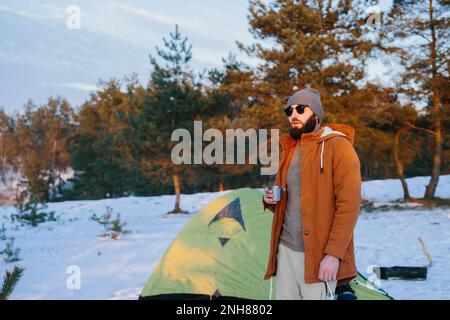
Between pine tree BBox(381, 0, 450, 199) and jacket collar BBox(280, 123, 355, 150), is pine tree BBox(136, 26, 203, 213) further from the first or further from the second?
jacket collar BBox(280, 123, 355, 150)

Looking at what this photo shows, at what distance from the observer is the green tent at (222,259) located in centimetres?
496

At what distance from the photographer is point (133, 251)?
29.1 feet

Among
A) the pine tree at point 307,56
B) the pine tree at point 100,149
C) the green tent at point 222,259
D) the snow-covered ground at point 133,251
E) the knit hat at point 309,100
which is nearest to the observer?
the knit hat at point 309,100

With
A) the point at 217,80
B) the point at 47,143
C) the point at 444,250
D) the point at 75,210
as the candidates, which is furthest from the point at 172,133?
the point at 47,143

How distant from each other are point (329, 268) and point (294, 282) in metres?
0.36

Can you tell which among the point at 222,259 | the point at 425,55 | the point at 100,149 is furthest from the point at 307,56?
the point at 100,149

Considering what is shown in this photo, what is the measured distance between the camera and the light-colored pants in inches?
103

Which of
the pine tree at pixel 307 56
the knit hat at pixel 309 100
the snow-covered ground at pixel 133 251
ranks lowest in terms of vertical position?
the snow-covered ground at pixel 133 251

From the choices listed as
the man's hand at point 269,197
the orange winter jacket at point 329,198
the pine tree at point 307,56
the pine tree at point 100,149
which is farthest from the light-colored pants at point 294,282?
the pine tree at point 100,149

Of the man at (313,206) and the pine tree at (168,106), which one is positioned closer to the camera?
the man at (313,206)

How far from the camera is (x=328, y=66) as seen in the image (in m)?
15.3

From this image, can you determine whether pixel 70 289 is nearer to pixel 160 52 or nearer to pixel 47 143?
pixel 160 52

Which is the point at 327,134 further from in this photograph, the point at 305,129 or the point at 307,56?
the point at 307,56

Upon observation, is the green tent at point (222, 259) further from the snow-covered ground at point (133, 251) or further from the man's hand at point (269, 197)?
the man's hand at point (269, 197)
